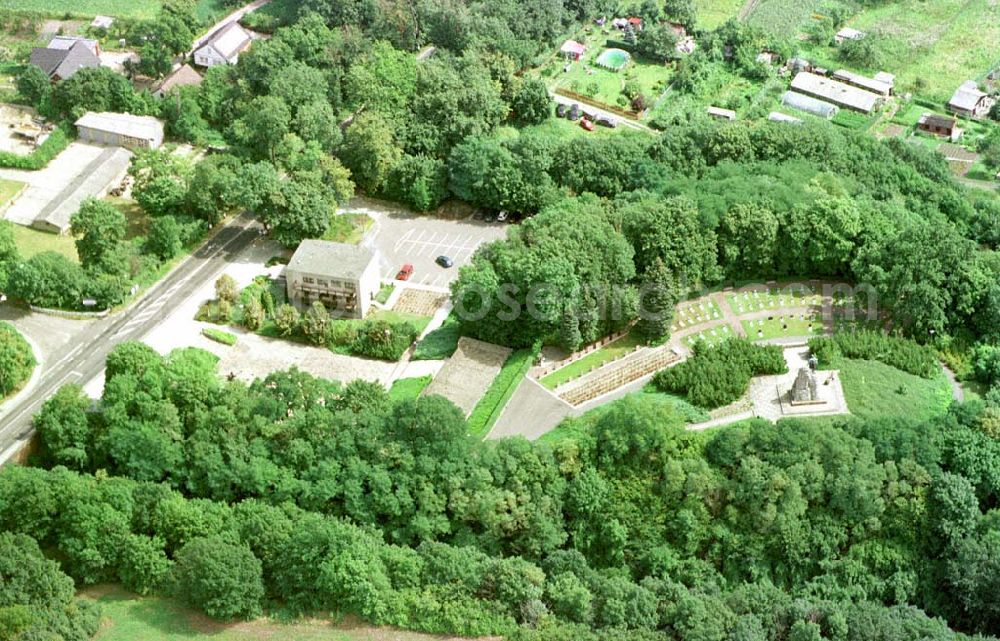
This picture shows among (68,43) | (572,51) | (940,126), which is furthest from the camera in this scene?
(572,51)

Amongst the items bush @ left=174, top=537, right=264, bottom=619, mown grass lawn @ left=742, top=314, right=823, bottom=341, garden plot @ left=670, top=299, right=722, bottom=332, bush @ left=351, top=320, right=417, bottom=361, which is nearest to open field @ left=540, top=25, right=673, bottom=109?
garden plot @ left=670, top=299, right=722, bottom=332

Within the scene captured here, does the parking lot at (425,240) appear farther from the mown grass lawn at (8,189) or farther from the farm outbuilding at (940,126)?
the farm outbuilding at (940,126)

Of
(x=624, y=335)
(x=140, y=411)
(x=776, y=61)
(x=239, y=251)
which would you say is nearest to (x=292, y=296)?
(x=239, y=251)

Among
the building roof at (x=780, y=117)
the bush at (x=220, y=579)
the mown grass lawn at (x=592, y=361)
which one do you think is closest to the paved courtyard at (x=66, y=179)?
the bush at (x=220, y=579)

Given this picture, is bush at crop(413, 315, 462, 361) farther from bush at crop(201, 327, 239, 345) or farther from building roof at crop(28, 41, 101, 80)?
building roof at crop(28, 41, 101, 80)

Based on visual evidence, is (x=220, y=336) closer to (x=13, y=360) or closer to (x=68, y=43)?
(x=13, y=360)

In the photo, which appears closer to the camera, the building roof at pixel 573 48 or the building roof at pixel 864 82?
the building roof at pixel 864 82

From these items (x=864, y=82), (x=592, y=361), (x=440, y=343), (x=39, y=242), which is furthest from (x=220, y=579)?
(x=864, y=82)
